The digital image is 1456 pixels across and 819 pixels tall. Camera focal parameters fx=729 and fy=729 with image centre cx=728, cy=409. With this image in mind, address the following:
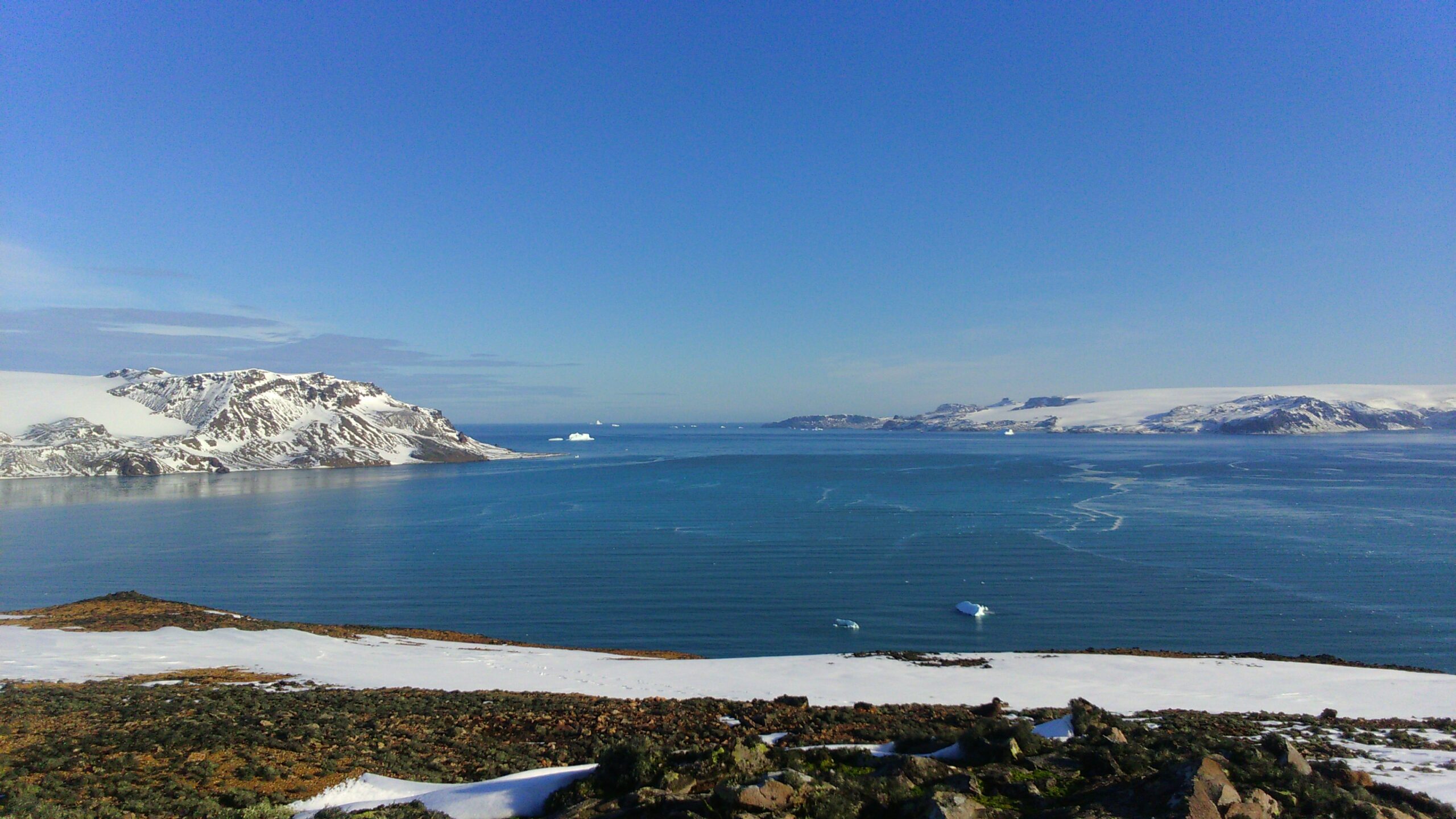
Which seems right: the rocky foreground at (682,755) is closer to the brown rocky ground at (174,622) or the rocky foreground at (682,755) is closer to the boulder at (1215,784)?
the boulder at (1215,784)

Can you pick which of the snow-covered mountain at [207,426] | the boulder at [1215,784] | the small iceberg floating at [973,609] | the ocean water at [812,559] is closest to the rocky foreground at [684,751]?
the boulder at [1215,784]

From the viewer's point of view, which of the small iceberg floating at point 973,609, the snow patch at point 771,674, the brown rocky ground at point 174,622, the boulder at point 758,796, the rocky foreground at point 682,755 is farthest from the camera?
the small iceberg floating at point 973,609

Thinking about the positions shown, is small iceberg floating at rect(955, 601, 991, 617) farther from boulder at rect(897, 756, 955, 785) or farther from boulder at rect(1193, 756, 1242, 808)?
boulder at rect(1193, 756, 1242, 808)

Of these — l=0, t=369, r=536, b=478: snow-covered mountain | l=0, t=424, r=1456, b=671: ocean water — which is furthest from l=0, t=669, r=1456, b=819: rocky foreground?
l=0, t=369, r=536, b=478: snow-covered mountain

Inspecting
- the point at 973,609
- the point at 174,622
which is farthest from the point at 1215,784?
the point at 174,622

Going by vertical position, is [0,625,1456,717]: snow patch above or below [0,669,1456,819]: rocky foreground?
below

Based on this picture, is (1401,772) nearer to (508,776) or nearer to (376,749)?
(508,776)
